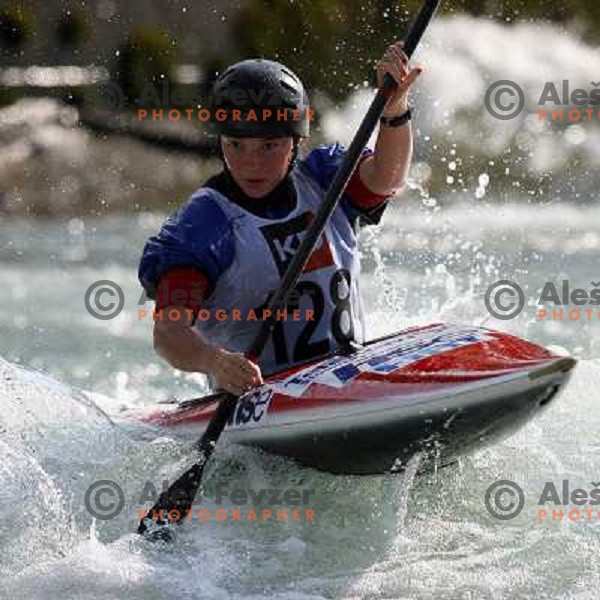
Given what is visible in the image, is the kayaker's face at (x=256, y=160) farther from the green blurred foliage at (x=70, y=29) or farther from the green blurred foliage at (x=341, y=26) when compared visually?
the green blurred foliage at (x=70, y=29)

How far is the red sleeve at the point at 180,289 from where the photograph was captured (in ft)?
17.0

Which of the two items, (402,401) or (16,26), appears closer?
(402,401)

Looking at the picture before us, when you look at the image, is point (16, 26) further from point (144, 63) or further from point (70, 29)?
point (144, 63)

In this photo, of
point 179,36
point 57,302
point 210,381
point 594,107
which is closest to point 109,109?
point 179,36

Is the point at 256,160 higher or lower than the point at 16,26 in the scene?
lower

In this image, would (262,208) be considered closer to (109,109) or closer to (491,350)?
(491,350)

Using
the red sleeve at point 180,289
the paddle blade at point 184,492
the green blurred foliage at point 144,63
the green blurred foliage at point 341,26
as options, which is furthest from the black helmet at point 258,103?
the green blurred foliage at point 341,26

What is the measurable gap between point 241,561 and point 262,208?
136 cm

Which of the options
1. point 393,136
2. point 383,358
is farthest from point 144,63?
point 383,358

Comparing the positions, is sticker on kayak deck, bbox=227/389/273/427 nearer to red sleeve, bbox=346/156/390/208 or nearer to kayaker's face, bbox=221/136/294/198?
kayaker's face, bbox=221/136/294/198

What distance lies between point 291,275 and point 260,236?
290 mm

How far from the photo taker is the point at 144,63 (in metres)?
25.2

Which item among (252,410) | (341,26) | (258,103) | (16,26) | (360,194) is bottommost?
(252,410)

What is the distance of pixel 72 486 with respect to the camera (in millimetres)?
5387
